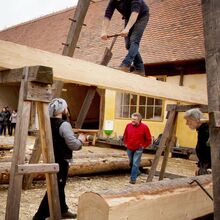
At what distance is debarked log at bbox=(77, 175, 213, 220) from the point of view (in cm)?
317

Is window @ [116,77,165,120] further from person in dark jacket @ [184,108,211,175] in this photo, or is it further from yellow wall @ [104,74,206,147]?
person in dark jacket @ [184,108,211,175]

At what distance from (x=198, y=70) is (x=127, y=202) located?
1017 cm

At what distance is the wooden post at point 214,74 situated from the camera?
2699 millimetres

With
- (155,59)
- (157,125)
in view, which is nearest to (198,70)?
(155,59)

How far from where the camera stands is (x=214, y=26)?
270 centimetres

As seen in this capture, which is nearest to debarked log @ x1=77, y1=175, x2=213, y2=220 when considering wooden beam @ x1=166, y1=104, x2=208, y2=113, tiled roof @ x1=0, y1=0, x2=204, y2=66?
wooden beam @ x1=166, y1=104, x2=208, y2=113

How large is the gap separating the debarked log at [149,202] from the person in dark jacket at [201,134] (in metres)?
0.72

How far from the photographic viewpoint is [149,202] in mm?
3562

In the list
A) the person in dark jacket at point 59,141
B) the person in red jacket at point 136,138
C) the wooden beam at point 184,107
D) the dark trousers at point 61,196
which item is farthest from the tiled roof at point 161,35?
the dark trousers at point 61,196

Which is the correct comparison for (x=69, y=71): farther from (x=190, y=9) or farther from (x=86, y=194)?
(x=190, y=9)

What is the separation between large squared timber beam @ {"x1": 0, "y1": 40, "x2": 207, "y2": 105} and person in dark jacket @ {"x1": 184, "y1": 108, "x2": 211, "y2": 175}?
594 millimetres

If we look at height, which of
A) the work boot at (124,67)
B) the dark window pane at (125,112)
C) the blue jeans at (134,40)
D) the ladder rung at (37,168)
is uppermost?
the blue jeans at (134,40)

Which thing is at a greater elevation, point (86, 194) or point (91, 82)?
point (91, 82)

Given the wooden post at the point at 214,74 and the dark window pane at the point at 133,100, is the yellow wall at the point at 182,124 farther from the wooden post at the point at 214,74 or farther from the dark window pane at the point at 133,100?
the wooden post at the point at 214,74
